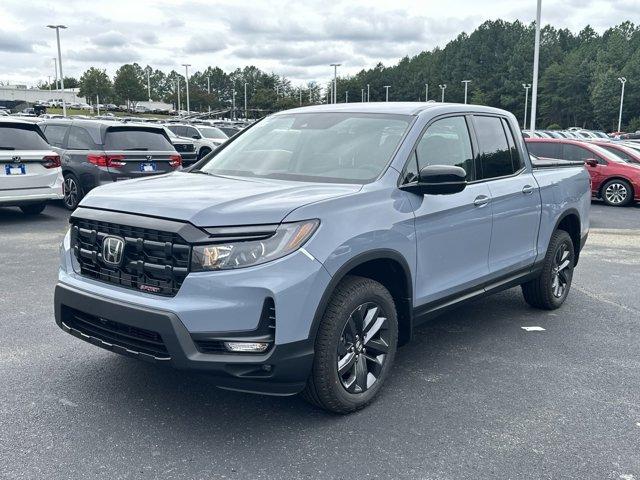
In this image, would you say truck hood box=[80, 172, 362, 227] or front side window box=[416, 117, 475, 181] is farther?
front side window box=[416, 117, 475, 181]

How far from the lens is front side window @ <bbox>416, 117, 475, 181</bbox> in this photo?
437 cm

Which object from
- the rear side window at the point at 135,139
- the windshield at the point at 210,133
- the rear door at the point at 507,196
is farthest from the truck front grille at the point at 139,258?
the windshield at the point at 210,133

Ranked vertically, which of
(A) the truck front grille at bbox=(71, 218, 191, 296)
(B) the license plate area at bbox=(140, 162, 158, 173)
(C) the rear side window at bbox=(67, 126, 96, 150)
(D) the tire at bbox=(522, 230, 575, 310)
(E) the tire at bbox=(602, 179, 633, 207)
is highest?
(C) the rear side window at bbox=(67, 126, 96, 150)

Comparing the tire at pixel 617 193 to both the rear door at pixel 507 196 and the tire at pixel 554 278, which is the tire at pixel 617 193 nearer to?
the tire at pixel 554 278

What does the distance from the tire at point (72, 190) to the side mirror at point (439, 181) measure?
9.30 m

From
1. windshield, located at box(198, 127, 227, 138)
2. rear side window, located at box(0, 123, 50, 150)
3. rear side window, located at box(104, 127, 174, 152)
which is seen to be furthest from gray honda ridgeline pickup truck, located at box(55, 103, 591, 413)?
windshield, located at box(198, 127, 227, 138)

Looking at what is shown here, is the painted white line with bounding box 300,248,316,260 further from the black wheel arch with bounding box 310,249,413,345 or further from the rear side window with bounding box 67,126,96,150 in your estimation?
the rear side window with bounding box 67,126,96,150

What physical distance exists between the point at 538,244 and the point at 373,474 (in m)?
3.12

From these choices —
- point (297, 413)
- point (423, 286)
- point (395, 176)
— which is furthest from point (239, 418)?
point (395, 176)

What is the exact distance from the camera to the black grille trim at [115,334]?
330cm

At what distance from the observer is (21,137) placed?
1061 cm

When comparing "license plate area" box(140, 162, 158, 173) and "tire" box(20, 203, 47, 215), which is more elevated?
"license plate area" box(140, 162, 158, 173)

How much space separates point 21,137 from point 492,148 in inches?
327

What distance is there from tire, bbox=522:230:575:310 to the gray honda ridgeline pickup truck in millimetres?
759
